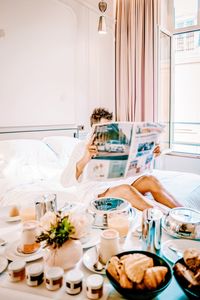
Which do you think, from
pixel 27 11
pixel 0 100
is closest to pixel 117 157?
pixel 0 100

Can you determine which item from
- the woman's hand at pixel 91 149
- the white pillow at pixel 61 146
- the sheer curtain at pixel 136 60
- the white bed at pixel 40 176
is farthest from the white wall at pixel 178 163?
the woman's hand at pixel 91 149

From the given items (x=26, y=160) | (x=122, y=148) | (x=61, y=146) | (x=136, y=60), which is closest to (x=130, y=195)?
(x=122, y=148)

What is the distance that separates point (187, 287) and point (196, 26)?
364cm

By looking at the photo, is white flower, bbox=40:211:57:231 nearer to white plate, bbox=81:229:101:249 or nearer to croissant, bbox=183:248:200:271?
white plate, bbox=81:229:101:249

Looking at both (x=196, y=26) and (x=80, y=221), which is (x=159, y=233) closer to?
(x=80, y=221)

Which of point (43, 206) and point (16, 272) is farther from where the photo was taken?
point (43, 206)

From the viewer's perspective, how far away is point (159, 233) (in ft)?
3.03

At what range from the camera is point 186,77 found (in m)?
5.81

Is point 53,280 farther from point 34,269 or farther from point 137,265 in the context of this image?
point 137,265

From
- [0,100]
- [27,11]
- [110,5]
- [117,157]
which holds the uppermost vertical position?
[110,5]

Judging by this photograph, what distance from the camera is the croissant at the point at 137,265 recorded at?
0.70 meters

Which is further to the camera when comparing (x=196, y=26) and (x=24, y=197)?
(x=196, y=26)

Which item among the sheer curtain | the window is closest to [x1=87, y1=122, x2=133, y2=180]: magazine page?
the sheer curtain

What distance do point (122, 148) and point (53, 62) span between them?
195 centimetres
